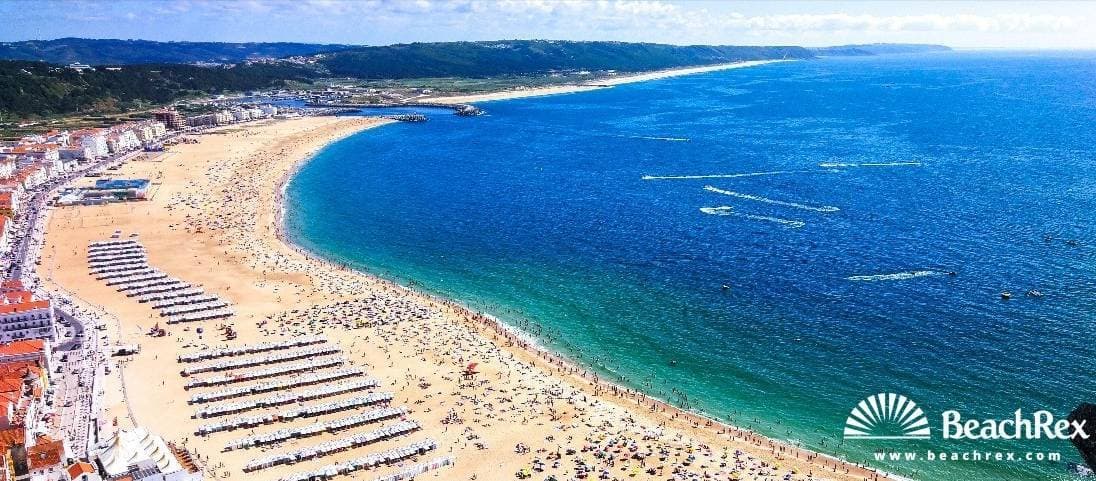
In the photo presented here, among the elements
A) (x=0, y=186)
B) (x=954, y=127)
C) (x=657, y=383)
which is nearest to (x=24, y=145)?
(x=0, y=186)

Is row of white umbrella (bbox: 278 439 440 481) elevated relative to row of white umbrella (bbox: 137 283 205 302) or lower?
lower

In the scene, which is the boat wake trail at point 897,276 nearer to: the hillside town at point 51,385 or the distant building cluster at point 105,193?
the hillside town at point 51,385

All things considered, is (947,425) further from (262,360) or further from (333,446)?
(262,360)

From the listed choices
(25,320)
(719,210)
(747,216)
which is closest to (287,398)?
(25,320)

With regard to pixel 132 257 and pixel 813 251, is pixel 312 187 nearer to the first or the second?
pixel 132 257

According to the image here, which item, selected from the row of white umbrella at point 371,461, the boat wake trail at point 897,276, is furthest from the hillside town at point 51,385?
the boat wake trail at point 897,276

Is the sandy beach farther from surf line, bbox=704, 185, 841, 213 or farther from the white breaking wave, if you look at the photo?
surf line, bbox=704, 185, 841, 213

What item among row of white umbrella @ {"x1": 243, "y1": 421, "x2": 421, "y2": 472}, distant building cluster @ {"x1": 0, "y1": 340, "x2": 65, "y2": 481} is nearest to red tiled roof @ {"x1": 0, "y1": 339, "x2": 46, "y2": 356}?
distant building cluster @ {"x1": 0, "y1": 340, "x2": 65, "y2": 481}
